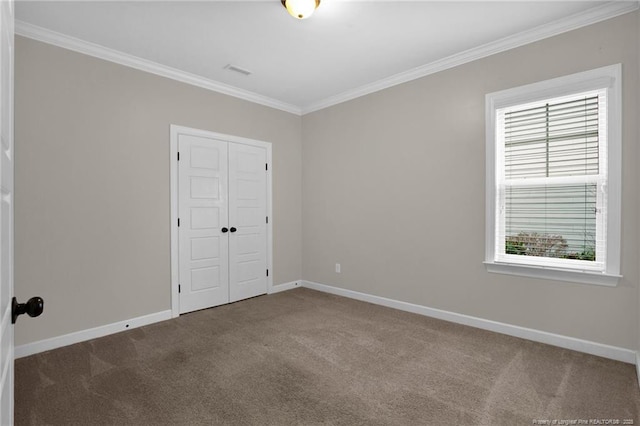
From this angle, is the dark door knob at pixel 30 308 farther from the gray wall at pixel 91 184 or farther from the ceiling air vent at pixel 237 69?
the ceiling air vent at pixel 237 69

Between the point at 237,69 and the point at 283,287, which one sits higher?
the point at 237,69

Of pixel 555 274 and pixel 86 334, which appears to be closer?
pixel 555 274

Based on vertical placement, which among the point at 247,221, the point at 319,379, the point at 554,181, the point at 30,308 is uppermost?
the point at 554,181

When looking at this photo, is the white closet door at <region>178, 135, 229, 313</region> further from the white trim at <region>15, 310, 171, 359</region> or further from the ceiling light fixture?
the ceiling light fixture

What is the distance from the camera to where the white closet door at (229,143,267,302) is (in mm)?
4352

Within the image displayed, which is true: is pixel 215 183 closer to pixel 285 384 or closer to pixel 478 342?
pixel 285 384

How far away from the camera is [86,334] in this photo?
313 centimetres

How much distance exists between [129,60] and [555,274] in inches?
179

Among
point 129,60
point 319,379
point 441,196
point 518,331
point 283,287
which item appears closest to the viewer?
point 319,379

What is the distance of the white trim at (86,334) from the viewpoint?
282 cm

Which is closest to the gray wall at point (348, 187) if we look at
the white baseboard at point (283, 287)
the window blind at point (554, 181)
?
the window blind at point (554, 181)

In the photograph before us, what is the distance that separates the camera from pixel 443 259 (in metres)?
3.62

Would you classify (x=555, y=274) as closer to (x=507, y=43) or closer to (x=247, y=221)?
(x=507, y=43)

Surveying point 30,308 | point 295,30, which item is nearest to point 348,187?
point 295,30
